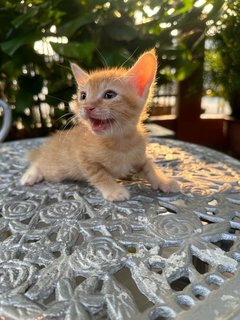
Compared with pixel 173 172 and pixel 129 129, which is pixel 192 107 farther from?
pixel 129 129

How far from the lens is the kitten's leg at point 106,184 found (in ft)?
1.95

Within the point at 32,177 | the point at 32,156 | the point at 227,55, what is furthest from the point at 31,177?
the point at 227,55

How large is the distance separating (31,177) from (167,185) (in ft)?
0.98

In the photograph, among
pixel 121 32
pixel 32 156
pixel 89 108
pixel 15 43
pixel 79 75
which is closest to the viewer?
pixel 89 108

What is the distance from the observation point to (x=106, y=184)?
2.07 feet

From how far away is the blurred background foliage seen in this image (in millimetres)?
930

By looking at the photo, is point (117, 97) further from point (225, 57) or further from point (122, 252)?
point (225, 57)

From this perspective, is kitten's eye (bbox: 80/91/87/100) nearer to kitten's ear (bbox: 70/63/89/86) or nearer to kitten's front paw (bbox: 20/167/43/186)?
kitten's ear (bbox: 70/63/89/86)

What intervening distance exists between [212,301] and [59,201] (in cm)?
34

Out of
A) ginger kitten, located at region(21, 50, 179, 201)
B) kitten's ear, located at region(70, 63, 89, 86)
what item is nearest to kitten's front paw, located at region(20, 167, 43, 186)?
ginger kitten, located at region(21, 50, 179, 201)

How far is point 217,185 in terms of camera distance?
64 centimetres

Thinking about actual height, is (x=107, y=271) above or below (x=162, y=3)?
below

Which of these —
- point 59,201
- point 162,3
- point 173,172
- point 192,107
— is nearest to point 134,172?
point 173,172

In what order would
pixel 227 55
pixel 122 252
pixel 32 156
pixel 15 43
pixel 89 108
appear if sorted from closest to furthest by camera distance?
pixel 122 252, pixel 89 108, pixel 32 156, pixel 15 43, pixel 227 55
